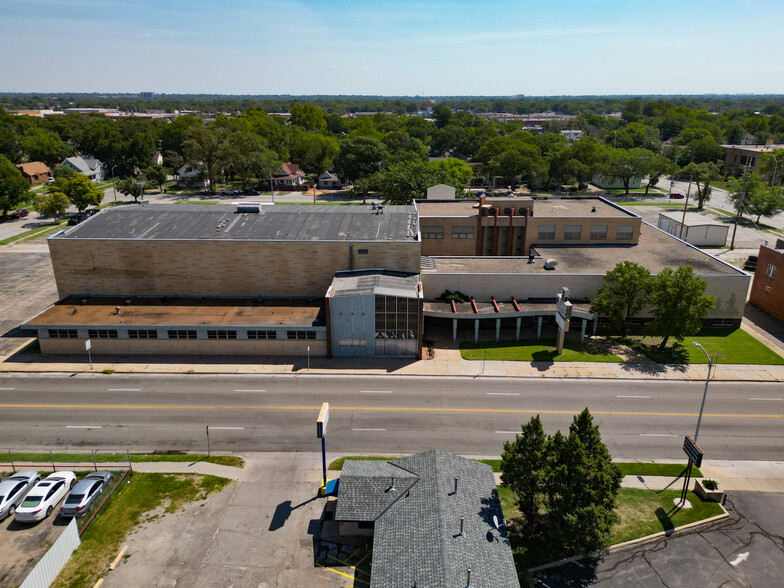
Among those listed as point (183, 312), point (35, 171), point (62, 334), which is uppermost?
point (35, 171)

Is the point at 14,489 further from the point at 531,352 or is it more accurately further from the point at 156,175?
the point at 156,175

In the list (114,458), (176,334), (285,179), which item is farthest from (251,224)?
(285,179)

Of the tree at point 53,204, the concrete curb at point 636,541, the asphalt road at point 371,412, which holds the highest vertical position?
the tree at point 53,204

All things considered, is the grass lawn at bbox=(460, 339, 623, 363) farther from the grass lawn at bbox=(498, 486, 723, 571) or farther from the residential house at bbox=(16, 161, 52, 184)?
the residential house at bbox=(16, 161, 52, 184)

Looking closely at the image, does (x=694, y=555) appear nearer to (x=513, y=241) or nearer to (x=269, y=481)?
(x=269, y=481)

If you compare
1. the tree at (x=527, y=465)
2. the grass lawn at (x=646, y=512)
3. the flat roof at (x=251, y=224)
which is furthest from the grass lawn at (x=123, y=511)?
the flat roof at (x=251, y=224)

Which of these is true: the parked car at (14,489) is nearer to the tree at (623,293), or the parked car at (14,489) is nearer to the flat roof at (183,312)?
the flat roof at (183,312)

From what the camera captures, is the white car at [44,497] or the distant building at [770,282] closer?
the white car at [44,497]
